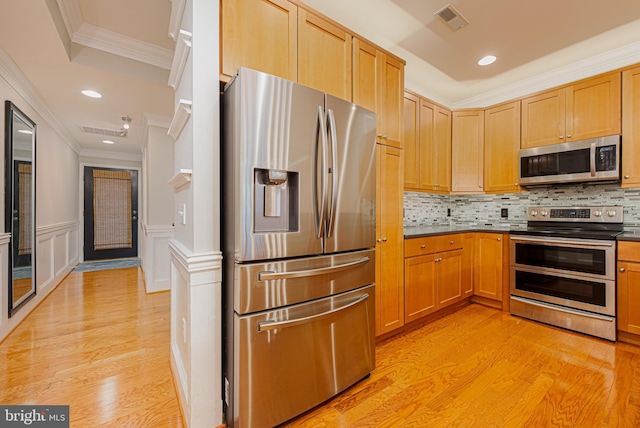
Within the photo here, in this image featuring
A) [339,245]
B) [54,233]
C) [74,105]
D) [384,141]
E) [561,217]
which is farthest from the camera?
[54,233]

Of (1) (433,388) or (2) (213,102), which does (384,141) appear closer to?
(2) (213,102)

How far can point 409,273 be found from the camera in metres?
2.57

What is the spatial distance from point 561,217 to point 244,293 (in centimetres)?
351

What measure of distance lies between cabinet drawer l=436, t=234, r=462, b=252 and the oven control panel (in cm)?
98

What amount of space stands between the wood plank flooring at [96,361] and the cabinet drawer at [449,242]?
2551 mm

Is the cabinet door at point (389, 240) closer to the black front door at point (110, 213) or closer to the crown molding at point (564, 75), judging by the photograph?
the crown molding at point (564, 75)

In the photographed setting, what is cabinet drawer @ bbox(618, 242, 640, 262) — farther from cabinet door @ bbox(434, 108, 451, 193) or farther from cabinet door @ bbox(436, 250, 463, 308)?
cabinet door @ bbox(434, 108, 451, 193)

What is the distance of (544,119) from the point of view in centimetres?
310

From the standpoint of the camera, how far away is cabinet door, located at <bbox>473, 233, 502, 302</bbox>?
3.19 m

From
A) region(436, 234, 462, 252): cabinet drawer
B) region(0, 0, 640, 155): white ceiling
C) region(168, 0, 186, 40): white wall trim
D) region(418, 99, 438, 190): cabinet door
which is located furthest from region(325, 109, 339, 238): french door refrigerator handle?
region(418, 99, 438, 190): cabinet door

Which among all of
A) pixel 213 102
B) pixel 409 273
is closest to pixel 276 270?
pixel 213 102

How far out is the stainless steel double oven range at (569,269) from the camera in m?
2.47

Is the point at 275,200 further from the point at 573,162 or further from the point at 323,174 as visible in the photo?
the point at 573,162

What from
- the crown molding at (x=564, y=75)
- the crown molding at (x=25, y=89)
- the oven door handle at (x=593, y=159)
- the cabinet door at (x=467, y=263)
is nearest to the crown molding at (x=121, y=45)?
the crown molding at (x=25, y=89)
